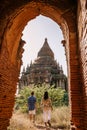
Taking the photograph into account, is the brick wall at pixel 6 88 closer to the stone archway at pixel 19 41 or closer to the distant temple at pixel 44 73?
the stone archway at pixel 19 41

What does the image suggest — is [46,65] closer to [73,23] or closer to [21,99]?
[21,99]

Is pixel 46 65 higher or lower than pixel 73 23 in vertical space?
higher

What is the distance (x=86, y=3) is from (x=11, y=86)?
4.58 m

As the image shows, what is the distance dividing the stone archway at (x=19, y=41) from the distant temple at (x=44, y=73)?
18.3m

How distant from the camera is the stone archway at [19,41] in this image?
539 centimetres

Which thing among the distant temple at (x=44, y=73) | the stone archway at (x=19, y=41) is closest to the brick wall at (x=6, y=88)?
the stone archway at (x=19, y=41)

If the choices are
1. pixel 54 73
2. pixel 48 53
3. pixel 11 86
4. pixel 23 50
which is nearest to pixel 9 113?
pixel 11 86

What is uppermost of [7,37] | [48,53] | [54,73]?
[48,53]

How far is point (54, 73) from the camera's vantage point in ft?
88.2

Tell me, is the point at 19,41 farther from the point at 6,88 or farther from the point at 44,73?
the point at 44,73

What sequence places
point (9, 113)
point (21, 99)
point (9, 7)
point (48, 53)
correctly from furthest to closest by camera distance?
point (48, 53), point (21, 99), point (9, 113), point (9, 7)

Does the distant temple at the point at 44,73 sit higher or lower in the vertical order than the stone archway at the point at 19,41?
higher

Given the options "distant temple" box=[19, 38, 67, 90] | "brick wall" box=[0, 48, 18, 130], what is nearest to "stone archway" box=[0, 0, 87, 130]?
"brick wall" box=[0, 48, 18, 130]

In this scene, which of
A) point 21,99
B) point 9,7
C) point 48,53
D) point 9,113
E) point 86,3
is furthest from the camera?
point 48,53
